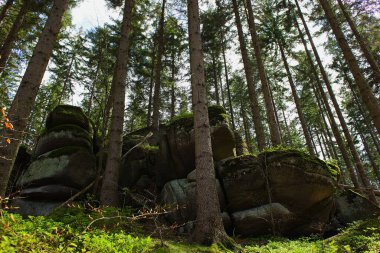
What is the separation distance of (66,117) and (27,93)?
7.67m

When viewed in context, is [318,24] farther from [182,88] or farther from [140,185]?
→ [140,185]

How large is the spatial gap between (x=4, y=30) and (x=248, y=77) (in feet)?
46.8

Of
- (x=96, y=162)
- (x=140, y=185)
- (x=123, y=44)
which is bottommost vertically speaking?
(x=140, y=185)

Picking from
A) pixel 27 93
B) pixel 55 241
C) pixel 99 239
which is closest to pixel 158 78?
pixel 27 93

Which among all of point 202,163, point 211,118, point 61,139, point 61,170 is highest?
point 211,118

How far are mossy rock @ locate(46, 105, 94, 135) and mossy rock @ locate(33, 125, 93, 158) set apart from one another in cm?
49

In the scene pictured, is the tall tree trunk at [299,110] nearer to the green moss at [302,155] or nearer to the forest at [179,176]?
the forest at [179,176]

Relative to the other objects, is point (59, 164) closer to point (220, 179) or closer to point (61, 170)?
point (61, 170)

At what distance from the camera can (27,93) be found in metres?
5.70

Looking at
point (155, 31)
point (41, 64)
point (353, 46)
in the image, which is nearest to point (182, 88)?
point (155, 31)

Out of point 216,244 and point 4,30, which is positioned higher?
point 4,30

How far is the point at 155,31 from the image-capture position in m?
20.3

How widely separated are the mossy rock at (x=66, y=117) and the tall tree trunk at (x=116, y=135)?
395 centimetres

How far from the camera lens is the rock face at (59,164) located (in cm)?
1041
